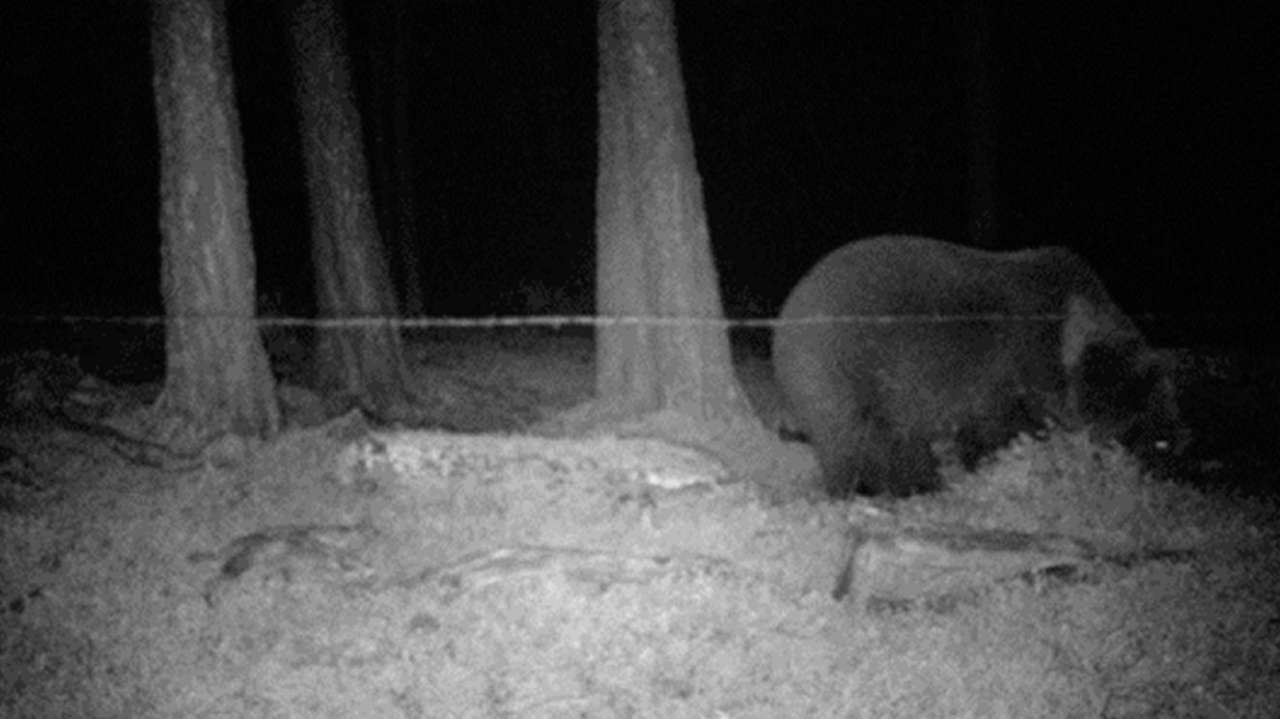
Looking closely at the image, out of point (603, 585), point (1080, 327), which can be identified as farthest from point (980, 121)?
point (603, 585)

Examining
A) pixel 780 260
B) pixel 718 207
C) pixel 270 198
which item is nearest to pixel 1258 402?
pixel 780 260

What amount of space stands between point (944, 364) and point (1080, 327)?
1384mm

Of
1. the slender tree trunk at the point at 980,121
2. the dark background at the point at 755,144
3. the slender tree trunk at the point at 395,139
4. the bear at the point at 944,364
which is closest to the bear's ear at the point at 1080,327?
the bear at the point at 944,364

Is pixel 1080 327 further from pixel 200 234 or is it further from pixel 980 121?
pixel 980 121

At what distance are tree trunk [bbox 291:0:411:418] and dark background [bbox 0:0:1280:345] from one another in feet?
19.3

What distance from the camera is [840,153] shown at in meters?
28.3

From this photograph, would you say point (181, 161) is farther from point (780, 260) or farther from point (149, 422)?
point (780, 260)

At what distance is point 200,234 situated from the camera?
928 centimetres

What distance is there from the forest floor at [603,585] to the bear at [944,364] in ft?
1.90

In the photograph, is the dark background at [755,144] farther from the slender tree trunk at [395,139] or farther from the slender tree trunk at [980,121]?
the slender tree trunk at [395,139]

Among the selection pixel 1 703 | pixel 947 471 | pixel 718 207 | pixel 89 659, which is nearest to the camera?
pixel 1 703

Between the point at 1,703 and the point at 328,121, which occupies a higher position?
the point at 328,121

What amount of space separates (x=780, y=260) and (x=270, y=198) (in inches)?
514

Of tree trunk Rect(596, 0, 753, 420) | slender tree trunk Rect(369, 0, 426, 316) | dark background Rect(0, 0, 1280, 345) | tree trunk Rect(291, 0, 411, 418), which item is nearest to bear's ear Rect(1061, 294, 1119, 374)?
tree trunk Rect(596, 0, 753, 420)
